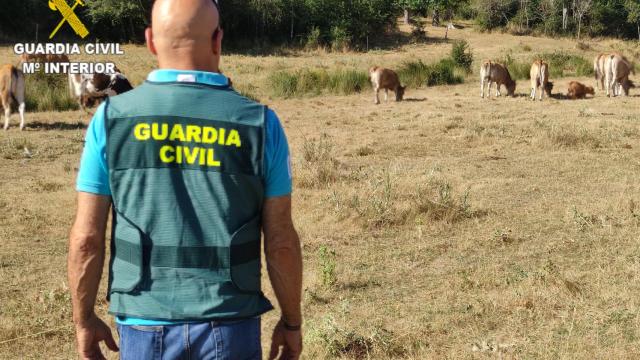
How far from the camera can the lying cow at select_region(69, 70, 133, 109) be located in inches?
565

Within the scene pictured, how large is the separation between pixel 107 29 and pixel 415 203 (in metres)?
29.7

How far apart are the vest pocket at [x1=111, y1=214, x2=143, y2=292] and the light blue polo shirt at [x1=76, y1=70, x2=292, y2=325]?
0.10m

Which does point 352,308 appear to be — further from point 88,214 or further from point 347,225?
point 88,214

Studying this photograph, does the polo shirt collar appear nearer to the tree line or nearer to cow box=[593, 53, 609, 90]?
cow box=[593, 53, 609, 90]

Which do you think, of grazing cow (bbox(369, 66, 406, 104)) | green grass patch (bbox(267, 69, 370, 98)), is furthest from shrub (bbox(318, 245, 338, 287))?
green grass patch (bbox(267, 69, 370, 98))

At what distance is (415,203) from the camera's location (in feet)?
24.5

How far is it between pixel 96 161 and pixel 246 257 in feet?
1.76

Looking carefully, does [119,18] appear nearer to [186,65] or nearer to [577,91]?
[577,91]

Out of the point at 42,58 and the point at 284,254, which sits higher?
the point at 42,58

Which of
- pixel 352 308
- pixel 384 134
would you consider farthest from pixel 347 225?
pixel 384 134

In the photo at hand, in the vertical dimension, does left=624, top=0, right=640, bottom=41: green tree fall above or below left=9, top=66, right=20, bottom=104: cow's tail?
above

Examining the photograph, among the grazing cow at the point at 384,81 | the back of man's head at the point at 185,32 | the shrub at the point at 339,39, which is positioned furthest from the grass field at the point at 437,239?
the shrub at the point at 339,39

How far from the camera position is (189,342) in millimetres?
2115

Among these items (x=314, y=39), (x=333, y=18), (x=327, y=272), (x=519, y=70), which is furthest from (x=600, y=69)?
(x=333, y=18)
